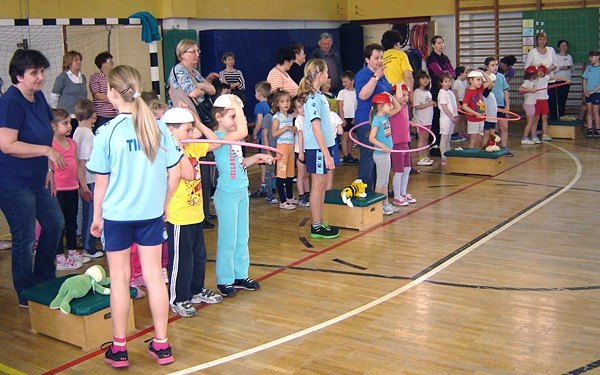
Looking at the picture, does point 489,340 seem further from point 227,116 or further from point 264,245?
point 264,245

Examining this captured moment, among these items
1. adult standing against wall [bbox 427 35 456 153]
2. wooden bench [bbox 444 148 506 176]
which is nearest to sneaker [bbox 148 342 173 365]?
wooden bench [bbox 444 148 506 176]

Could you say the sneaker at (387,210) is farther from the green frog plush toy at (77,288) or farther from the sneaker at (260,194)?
the green frog plush toy at (77,288)

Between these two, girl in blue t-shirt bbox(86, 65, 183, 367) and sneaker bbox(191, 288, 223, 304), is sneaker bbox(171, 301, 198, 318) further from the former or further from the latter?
girl in blue t-shirt bbox(86, 65, 183, 367)

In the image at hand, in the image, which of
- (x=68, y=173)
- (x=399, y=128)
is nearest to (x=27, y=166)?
(x=68, y=173)

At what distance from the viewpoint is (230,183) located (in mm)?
5555

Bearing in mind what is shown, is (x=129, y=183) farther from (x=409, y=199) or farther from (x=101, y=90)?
(x=101, y=90)

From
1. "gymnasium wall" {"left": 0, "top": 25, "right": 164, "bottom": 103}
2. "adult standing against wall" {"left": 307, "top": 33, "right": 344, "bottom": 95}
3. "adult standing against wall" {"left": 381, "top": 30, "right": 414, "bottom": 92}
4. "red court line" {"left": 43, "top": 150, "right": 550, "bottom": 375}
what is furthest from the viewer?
"adult standing against wall" {"left": 307, "top": 33, "right": 344, "bottom": 95}

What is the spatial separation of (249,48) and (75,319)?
10.8 m

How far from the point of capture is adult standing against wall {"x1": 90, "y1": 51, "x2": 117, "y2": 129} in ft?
30.2

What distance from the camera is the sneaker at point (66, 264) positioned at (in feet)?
22.1

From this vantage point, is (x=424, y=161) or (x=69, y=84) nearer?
(x=69, y=84)

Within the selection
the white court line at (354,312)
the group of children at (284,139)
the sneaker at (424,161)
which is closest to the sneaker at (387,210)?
the group of children at (284,139)

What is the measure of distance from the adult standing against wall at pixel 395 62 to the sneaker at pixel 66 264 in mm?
4887

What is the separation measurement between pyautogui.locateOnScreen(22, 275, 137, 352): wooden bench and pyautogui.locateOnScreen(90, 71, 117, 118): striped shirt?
463cm
